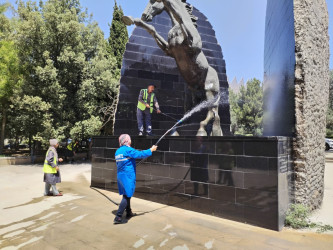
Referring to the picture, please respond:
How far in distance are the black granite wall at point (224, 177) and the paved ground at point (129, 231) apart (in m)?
0.26

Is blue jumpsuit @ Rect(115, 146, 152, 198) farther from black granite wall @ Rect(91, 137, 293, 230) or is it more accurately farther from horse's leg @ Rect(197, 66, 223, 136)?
horse's leg @ Rect(197, 66, 223, 136)

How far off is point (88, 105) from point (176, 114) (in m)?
8.72

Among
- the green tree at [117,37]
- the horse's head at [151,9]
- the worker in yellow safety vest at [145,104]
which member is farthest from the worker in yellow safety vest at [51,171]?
the green tree at [117,37]

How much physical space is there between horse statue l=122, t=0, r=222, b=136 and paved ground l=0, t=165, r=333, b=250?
8.12 ft

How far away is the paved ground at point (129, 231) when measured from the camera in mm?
3850

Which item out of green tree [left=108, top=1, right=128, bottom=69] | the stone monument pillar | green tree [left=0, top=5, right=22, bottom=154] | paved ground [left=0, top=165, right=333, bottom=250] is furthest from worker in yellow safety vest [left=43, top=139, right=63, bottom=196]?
green tree [left=108, top=1, right=128, bottom=69]

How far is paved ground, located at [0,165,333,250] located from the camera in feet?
12.6

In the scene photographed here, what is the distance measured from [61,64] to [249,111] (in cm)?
1950

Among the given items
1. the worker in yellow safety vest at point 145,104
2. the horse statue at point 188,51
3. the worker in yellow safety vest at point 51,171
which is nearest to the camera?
the horse statue at point 188,51

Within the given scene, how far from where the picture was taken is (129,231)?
4367 mm

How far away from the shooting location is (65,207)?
586 centimetres

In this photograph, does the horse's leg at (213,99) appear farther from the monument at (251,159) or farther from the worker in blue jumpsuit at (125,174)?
the worker in blue jumpsuit at (125,174)

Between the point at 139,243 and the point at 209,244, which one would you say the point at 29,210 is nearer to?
the point at 139,243

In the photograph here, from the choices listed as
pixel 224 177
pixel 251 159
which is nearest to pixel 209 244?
pixel 224 177
